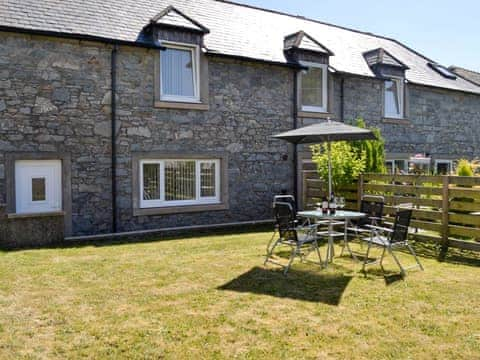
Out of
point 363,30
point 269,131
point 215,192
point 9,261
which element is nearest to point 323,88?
point 269,131

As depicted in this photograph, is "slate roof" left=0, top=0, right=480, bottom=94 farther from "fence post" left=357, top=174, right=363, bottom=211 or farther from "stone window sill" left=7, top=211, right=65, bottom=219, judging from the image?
"fence post" left=357, top=174, right=363, bottom=211

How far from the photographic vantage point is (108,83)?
10648mm

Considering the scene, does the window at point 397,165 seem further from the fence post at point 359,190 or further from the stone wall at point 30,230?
the stone wall at point 30,230

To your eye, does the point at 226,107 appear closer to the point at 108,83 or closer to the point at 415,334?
the point at 108,83

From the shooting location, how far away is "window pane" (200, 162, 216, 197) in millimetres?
12133

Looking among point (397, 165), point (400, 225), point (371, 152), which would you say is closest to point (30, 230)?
point (400, 225)

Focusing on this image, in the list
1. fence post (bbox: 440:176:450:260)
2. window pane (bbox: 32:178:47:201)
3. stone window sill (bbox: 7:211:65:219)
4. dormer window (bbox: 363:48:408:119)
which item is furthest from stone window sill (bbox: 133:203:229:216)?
dormer window (bbox: 363:48:408:119)

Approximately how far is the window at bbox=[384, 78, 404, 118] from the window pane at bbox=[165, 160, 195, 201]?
25.6 feet

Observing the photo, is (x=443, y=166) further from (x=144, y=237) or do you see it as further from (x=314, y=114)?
(x=144, y=237)

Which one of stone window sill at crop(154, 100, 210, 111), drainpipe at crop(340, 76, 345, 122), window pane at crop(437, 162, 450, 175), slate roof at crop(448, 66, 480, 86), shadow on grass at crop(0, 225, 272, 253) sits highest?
slate roof at crop(448, 66, 480, 86)

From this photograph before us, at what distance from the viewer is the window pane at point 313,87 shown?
13883 millimetres

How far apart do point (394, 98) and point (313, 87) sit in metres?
Result: 3.82

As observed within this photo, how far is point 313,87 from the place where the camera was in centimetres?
1411

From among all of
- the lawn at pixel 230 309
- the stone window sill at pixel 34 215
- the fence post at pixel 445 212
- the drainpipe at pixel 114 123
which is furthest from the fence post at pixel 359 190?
the stone window sill at pixel 34 215
